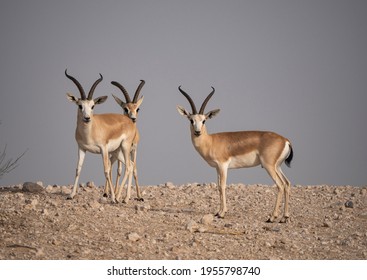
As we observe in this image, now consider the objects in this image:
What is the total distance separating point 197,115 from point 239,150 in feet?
4.79

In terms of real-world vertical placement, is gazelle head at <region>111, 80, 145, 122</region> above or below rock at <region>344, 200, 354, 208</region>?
above

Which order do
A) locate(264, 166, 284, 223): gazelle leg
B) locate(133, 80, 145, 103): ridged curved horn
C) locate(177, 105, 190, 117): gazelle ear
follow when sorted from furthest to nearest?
1. locate(133, 80, 145, 103): ridged curved horn
2. locate(177, 105, 190, 117): gazelle ear
3. locate(264, 166, 284, 223): gazelle leg

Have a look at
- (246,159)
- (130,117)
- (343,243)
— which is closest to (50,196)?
(130,117)

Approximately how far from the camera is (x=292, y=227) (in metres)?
16.8

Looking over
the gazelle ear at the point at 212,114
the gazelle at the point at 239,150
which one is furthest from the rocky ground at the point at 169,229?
the gazelle ear at the point at 212,114

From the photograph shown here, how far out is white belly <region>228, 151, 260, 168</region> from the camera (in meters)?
17.4

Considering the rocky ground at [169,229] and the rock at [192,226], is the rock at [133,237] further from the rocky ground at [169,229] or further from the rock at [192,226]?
the rock at [192,226]

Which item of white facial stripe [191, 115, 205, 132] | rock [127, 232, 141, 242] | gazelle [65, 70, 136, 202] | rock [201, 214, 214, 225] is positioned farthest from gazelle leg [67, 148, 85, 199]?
rock [127, 232, 141, 242]

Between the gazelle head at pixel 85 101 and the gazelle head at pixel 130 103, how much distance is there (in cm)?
206

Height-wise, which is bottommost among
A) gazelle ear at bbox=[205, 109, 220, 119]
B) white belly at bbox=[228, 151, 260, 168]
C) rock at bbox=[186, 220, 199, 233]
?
rock at bbox=[186, 220, 199, 233]

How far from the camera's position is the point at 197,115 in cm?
1753

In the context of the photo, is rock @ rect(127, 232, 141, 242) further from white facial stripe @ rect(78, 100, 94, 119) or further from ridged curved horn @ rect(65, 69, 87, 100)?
ridged curved horn @ rect(65, 69, 87, 100)

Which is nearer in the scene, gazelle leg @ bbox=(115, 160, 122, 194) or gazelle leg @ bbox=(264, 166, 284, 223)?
gazelle leg @ bbox=(264, 166, 284, 223)

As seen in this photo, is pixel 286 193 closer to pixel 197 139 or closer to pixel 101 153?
pixel 197 139
